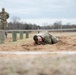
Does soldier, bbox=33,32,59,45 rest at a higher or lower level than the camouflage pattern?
lower

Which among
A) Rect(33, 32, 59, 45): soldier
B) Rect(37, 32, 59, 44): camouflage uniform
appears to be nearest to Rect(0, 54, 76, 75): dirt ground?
Rect(33, 32, 59, 45): soldier

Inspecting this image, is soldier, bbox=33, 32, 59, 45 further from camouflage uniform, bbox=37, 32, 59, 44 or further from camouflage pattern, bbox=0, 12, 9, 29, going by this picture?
camouflage pattern, bbox=0, 12, 9, 29

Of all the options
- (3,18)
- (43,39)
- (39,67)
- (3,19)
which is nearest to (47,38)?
(43,39)

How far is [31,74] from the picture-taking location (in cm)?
319

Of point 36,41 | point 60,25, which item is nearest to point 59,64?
point 36,41

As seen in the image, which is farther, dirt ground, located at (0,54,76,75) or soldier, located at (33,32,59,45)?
soldier, located at (33,32,59,45)

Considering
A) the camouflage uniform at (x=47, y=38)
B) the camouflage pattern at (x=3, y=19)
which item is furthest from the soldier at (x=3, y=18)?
the camouflage uniform at (x=47, y=38)

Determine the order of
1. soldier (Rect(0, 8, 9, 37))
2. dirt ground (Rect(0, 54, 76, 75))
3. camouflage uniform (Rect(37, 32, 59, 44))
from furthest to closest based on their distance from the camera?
soldier (Rect(0, 8, 9, 37)), camouflage uniform (Rect(37, 32, 59, 44)), dirt ground (Rect(0, 54, 76, 75))

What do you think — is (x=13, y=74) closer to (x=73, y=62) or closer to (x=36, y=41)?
(x=73, y=62)

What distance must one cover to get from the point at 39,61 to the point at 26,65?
0.98 feet

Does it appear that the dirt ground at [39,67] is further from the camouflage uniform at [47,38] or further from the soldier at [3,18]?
the soldier at [3,18]

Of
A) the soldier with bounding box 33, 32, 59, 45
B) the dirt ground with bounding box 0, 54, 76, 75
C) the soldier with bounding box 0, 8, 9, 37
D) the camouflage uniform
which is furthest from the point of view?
the soldier with bounding box 0, 8, 9, 37

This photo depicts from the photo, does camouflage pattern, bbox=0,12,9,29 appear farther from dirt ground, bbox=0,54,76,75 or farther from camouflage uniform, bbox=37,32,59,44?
dirt ground, bbox=0,54,76,75

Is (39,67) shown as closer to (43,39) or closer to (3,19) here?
(43,39)
